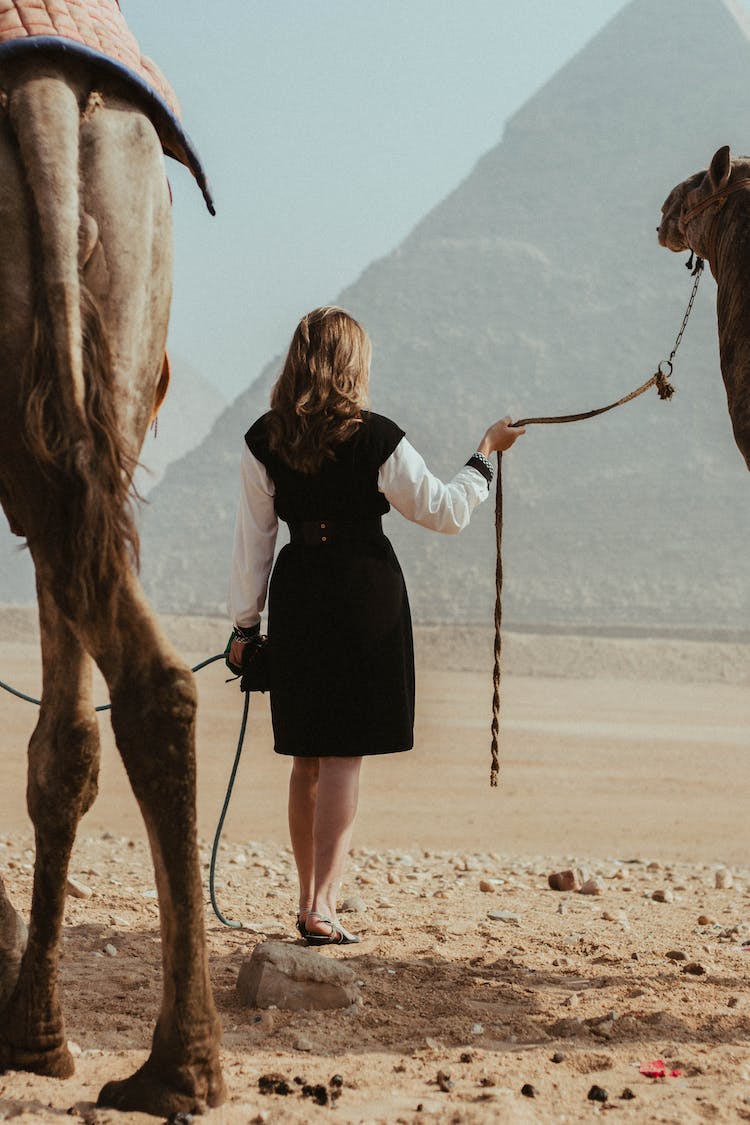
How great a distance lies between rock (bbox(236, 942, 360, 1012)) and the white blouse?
1.21 metres

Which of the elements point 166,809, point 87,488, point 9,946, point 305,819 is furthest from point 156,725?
point 305,819

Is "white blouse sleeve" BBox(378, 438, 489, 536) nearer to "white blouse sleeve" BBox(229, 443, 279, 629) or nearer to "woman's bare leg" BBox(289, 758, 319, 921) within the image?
"white blouse sleeve" BBox(229, 443, 279, 629)

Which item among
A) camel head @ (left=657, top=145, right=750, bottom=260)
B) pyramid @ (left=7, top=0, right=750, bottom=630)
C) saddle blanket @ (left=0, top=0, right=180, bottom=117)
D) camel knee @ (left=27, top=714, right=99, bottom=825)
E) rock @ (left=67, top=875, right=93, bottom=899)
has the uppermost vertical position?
pyramid @ (left=7, top=0, right=750, bottom=630)

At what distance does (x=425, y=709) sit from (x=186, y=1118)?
83.0 ft

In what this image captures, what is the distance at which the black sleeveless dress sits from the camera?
471cm

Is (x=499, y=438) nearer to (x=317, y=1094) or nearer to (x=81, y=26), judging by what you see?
(x=81, y=26)

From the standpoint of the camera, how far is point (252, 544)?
4.91m

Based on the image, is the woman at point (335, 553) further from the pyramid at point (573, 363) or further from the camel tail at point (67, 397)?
the pyramid at point (573, 363)

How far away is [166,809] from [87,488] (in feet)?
2.41

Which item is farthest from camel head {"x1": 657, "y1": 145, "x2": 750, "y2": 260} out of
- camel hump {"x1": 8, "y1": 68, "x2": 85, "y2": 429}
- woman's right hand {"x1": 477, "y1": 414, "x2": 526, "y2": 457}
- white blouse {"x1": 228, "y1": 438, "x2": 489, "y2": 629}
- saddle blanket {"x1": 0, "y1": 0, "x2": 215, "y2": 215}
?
camel hump {"x1": 8, "y1": 68, "x2": 85, "y2": 429}

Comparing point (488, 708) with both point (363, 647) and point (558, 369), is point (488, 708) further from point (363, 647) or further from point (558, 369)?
point (558, 369)

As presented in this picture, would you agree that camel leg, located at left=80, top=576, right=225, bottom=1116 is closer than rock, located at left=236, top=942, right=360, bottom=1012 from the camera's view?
Yes

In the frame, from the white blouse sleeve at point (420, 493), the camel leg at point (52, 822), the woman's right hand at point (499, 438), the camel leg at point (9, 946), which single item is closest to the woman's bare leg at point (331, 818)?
the white blouse sleeve at point (420, 493)

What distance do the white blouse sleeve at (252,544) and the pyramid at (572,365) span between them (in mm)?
69735
